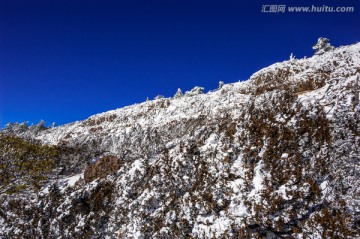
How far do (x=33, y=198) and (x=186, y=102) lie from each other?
24.4 m

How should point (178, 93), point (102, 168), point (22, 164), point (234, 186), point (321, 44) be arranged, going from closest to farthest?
point (234, 186) < point (102, 168) < point (22, 164) < point (321, 44) < point (178, 93)

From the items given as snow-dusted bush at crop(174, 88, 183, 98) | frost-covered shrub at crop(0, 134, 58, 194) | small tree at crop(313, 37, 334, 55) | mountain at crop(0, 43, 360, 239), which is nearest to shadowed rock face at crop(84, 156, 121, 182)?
mountain at crop(0, 43, 360, 239)

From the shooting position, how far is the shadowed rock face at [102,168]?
18.1m

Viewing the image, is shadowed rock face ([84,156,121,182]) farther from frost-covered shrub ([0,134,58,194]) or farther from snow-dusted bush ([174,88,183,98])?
snow-dusted bush ([174,88,183,98])

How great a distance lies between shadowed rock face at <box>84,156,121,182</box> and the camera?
18.1 metres

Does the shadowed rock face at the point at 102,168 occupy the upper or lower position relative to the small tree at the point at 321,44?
lower

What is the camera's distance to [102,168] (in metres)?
→ 18.7

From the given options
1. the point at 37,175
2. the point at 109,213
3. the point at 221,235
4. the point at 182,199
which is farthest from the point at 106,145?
the point at 221,235

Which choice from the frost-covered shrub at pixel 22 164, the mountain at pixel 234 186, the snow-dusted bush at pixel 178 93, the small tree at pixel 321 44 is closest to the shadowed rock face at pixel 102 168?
the mountain at pixel 234 186

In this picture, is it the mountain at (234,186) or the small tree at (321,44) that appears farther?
the small tree at (321,44)

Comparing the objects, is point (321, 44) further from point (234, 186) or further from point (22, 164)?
point (22, 164)

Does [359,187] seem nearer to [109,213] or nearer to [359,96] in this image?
[359,96]

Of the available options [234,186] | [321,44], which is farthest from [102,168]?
[321,44]

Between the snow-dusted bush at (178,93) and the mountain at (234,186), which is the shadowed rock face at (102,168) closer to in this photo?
the mountain at (234,186)
